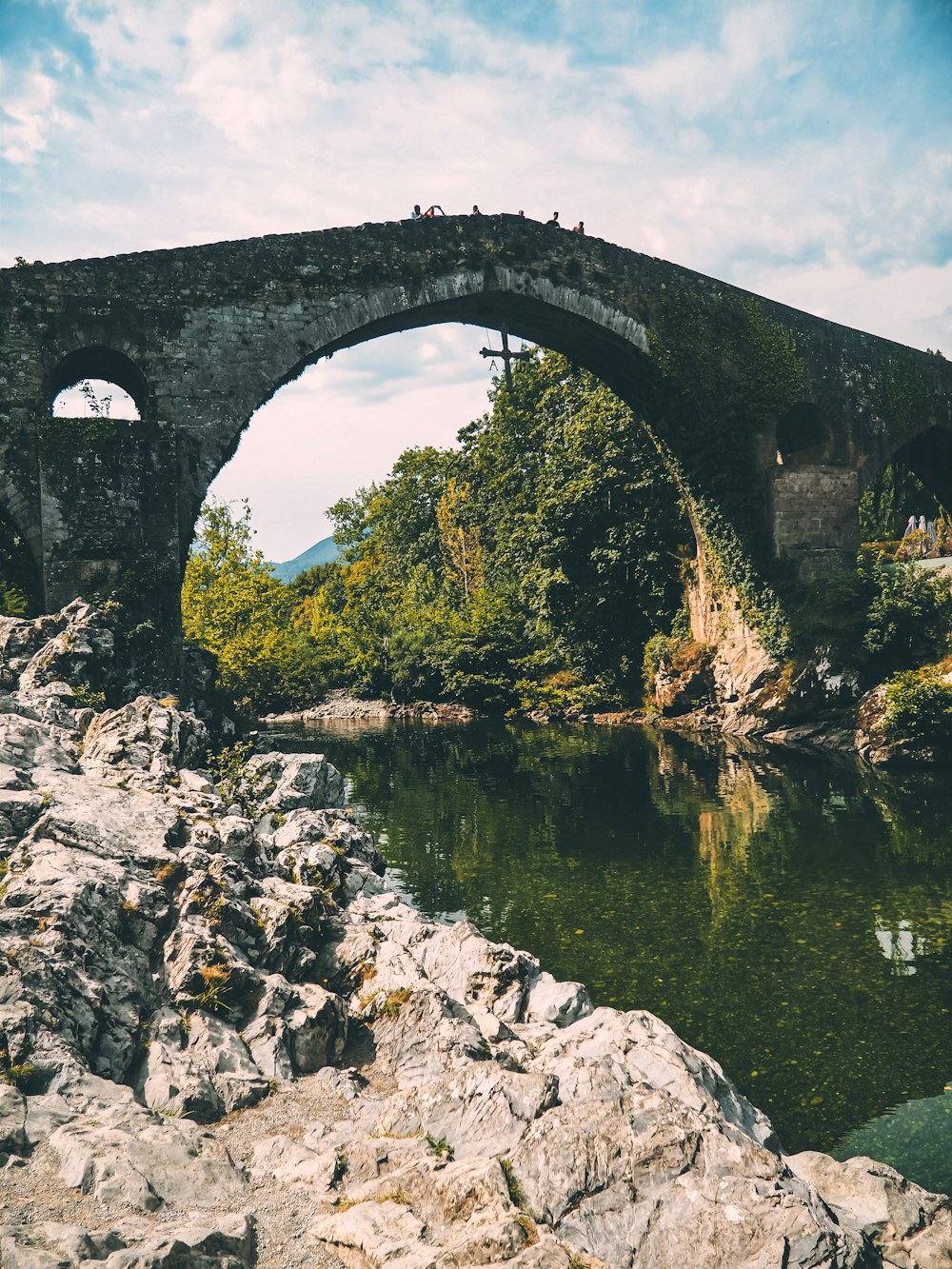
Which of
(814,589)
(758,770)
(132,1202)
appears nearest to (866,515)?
(814,589)

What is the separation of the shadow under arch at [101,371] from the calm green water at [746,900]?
8.18 meters

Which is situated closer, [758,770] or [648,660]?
[758,770]

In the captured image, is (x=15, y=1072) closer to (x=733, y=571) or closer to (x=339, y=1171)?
(x=339, y=1171)

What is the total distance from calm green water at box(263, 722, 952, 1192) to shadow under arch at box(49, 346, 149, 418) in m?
8.18

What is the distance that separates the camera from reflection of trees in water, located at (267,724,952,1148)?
7.19 m

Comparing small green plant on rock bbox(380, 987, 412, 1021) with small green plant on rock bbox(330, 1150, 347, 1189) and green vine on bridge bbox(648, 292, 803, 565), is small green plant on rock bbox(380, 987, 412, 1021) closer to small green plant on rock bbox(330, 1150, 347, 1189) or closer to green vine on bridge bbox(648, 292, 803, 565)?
small green plant on rock bbox(330, 1150, 347, 1189)

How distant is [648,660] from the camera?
27734mm

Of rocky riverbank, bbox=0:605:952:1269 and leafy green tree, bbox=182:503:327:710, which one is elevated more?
leafy green tree, bbox=182:503:327:710

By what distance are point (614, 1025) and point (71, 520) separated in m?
12.1

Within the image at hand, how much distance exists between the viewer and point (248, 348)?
1680 cm

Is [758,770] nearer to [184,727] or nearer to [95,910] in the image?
[184,727]

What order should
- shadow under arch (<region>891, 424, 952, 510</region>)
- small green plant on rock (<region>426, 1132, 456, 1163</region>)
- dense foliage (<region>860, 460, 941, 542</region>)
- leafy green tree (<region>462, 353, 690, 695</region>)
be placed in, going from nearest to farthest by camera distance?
small green plant on rock (<region>426, 1132, 456, 1163</region>), shadow under arch (<region>891, 424, 952, 510</region>), leafy green tree (<region>462, 353, 690, 695</region>), dense foliage (<region>860, 460, 941, 542</region>)

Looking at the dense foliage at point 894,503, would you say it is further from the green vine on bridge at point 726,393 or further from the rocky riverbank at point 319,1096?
the rocky riverbank at point 319,1096

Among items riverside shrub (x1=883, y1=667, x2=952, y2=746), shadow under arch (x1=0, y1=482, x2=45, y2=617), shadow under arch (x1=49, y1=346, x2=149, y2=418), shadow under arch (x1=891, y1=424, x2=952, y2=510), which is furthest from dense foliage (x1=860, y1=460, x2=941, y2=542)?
shadow under arch (x1=0, y1=482, x2=45, y2=617)
